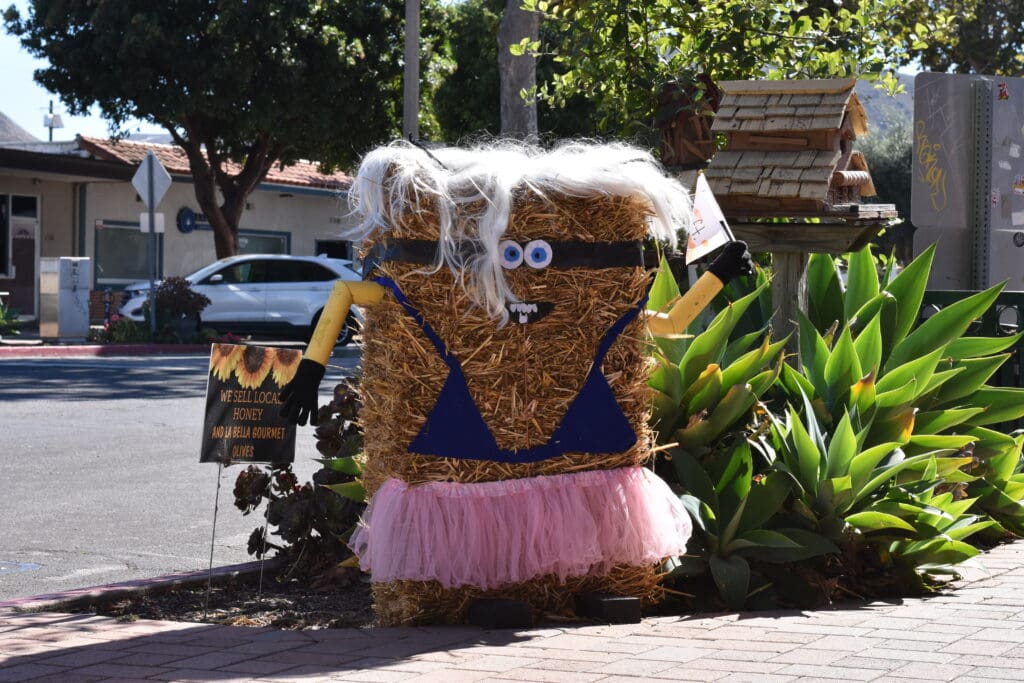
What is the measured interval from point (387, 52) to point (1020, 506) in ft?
78.1

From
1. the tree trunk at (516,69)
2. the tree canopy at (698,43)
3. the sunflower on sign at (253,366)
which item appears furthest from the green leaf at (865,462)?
the tree trunk at (516,69)

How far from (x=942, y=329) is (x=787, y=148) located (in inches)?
45.8

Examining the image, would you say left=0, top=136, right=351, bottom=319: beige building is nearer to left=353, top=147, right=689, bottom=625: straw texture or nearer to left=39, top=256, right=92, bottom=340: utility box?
left=39, top=256, right=92, bottom=340: utility box

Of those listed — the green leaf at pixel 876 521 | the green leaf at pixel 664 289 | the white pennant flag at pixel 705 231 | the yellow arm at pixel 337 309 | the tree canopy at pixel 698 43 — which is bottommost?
the green leaf at pixel 876 521

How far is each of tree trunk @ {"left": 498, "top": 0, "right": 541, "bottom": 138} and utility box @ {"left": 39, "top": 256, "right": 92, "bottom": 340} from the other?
1296 cm

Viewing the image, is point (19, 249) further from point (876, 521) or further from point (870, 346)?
point (876, 521)

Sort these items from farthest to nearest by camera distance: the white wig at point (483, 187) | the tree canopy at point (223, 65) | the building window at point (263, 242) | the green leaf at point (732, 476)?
1. the building window at point (263, 242)
2. the tree canopy at point (223, 65)
3. the green leaf at point (732, 476)
4. the white wig at point (483, 187)

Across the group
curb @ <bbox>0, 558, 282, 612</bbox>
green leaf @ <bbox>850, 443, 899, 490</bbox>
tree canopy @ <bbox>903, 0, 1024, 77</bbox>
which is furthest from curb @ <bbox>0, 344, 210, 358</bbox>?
green leaf @ <bbox>850, 443, 899, 490</bbox>

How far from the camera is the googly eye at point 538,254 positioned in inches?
198

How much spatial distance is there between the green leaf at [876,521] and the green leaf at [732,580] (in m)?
0.49

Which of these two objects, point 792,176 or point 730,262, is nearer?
point 730,262

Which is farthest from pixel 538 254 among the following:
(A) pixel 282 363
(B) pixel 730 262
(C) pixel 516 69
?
(C) pixel 516 69

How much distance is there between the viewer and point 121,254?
32938 millimetres

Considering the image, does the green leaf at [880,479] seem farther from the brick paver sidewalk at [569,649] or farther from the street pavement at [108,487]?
the street pavement at [108,487]
